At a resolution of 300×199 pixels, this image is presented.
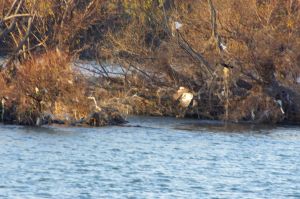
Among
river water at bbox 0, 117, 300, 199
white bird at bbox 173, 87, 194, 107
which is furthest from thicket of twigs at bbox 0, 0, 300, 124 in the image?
river water at bbox 0, 117, 300, 199

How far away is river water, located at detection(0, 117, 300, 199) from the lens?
10914mm

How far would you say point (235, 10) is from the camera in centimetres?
2308

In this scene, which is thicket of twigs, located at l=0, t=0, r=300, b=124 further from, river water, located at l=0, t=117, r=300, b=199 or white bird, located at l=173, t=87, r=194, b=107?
river water, located at l=0, t=117, r=300, b=199

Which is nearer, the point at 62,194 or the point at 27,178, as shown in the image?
the point at 62,194

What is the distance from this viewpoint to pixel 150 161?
45.7 feet

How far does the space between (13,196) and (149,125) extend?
1034cm

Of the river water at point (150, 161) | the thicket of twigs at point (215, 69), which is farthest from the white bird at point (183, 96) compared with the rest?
the river water at point (150, 161)

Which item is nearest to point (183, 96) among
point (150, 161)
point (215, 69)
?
point (215, 69)

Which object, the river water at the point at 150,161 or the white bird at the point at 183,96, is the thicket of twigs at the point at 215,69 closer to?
the white bird at the point at 183,96

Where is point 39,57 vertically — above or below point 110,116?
above

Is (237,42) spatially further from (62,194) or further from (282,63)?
(62,194)

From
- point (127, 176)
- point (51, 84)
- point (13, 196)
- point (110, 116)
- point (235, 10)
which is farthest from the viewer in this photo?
point (235, 10)

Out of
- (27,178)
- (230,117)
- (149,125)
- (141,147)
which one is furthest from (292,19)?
(27,178)

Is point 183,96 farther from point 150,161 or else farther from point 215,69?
point 150,161
